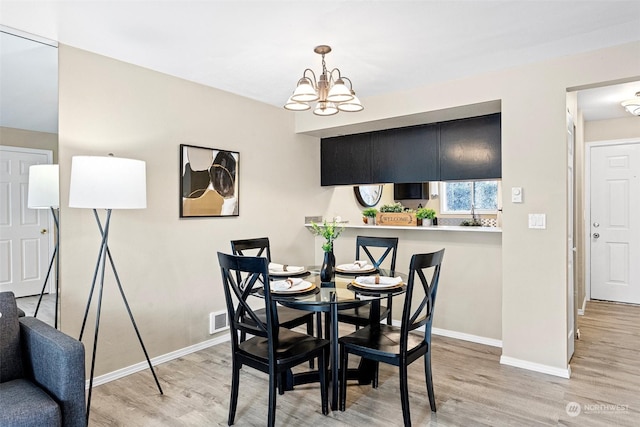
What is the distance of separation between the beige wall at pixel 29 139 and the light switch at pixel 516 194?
3321 mm

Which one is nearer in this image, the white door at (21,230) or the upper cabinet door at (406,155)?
the white door at (21,230)

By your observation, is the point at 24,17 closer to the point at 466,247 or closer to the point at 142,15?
the point at 142,15

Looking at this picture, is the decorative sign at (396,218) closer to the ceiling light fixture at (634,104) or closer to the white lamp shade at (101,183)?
the ceiling light fixture at (634,104)

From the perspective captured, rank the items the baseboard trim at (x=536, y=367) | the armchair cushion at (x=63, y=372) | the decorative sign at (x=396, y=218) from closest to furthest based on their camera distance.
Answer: the armchair cushion at (x=63, y=372)
the baseboard trim at (x=536, y=367)
the decorative sign at (x=396, y=218)

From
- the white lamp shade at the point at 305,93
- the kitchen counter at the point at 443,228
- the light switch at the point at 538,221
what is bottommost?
the kitchen counter at the point at 443,228

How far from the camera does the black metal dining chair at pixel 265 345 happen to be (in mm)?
2080

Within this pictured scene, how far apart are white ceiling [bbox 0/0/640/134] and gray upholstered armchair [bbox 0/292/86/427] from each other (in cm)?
165

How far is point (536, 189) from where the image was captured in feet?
9.80

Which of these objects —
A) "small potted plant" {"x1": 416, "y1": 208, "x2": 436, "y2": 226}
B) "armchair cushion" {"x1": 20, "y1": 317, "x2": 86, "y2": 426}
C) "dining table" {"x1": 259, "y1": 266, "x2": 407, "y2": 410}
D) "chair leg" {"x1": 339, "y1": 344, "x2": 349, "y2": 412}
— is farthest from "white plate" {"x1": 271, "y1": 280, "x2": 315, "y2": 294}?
"small potted plant" {"x1": 416, "y1": 208, "x2": 436, "y2": 226}

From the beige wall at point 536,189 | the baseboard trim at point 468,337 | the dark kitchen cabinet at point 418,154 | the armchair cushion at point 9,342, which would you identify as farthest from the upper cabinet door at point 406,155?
the armchair cushion at point 9,342

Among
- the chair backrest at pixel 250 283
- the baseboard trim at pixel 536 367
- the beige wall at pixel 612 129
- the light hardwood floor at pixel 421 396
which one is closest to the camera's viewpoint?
the chair backrest at pixel 250 283

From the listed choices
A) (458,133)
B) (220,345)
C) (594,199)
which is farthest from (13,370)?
(594,199)

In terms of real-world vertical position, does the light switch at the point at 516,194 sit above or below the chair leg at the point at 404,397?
above

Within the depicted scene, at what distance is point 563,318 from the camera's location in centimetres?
288
